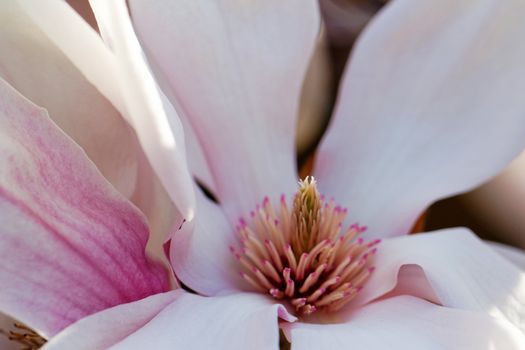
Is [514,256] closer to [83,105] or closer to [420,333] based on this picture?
[420,333]

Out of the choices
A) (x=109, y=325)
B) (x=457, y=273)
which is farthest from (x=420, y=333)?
(x=109, y=325)

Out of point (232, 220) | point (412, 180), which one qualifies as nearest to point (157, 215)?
point (232, 220)

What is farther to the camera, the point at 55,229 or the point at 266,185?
the point at 266,185

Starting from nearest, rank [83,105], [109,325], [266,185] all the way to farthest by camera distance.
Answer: [109,325], [83,105], [266,185]

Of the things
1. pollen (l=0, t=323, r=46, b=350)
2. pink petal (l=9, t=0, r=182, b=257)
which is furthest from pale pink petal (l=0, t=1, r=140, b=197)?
pollen (l=0, t=323, r=46, b=350)

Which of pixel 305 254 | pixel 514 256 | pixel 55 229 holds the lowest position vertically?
pixel 514 256

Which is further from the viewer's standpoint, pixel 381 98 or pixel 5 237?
pixel 381 98

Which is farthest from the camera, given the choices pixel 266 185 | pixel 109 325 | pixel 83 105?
pixel 266 185

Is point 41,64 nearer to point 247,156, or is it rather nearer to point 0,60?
point 0,60
